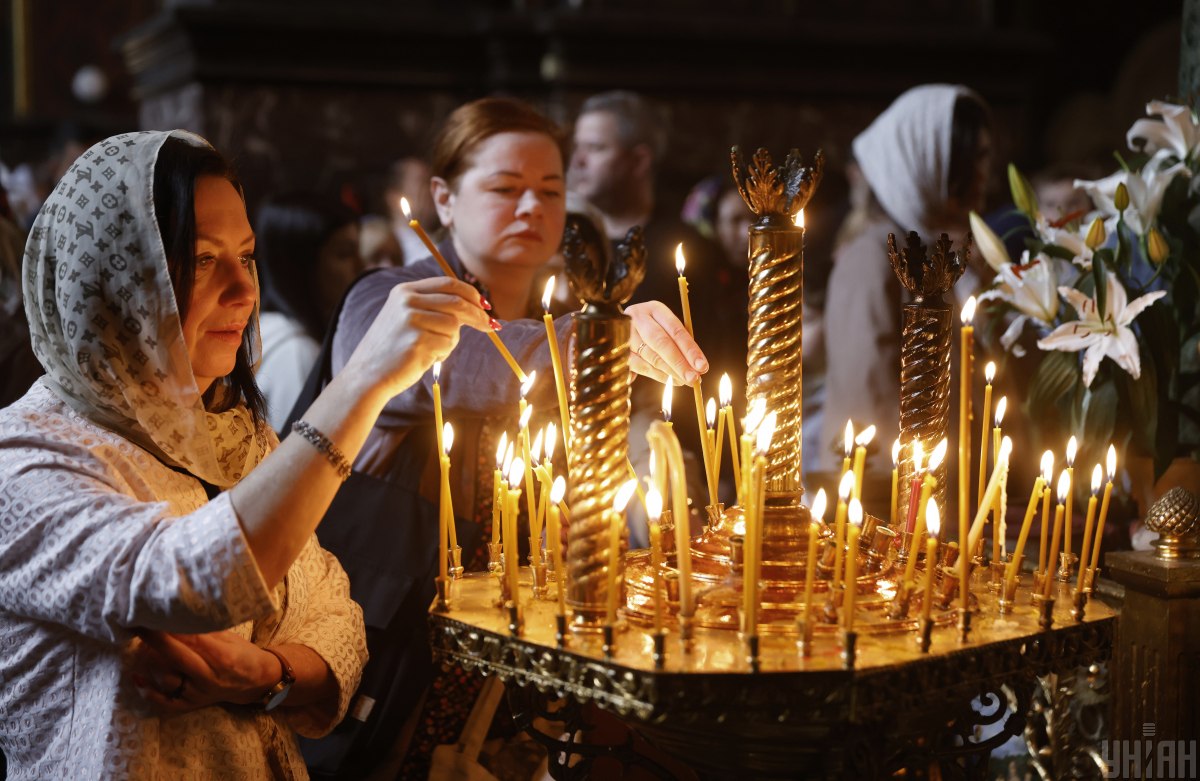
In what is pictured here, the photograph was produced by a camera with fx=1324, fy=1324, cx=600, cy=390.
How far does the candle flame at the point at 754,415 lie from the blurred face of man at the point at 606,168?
2467 millimetres

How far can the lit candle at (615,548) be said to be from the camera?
130 cm

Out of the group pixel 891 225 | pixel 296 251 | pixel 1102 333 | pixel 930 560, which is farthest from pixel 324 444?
pixel 296 251

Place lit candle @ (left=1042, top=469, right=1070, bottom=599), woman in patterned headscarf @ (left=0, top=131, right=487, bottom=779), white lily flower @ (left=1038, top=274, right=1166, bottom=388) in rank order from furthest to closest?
white lily flower @ (left=1038, top=274, right=1166, bottom=388), lit candle @ (left=1042, top=469, right=1070, bottom=599), woman in patterned headscarf @ (left=0, top=131, right=487, bottom=779)

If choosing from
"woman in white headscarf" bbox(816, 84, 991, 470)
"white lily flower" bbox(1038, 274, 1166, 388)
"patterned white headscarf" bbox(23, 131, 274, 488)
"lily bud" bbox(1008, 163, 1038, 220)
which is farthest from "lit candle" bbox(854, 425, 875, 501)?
"woman in white headscarf" bbox(816, 84, 991, 470)

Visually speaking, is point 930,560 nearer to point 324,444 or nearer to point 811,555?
point 811,555

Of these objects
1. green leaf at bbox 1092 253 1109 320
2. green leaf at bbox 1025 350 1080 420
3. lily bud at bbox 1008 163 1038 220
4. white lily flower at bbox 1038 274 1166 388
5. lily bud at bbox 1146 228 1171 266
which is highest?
lily bud at bbox 1008 163 1038 220

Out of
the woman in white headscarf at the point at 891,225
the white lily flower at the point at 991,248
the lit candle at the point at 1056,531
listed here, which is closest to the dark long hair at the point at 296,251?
the woman in white headscarf at the point at 891,225

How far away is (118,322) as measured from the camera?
1.48 m

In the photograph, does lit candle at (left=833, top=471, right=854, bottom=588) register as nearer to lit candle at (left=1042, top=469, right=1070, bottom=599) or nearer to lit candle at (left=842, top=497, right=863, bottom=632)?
lit candle at (left=842, top=497, right=863, bottom=632)

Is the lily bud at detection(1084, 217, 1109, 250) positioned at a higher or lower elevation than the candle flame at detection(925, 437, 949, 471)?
higher

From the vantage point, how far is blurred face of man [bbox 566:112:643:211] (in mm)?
3924

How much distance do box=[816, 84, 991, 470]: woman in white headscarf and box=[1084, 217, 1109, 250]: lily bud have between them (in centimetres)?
88

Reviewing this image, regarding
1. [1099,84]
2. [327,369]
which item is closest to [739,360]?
[327,369]

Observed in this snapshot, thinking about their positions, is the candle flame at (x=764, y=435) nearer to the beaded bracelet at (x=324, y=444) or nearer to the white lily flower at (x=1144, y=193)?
the beaded bracelet at (x=324, y=444)
